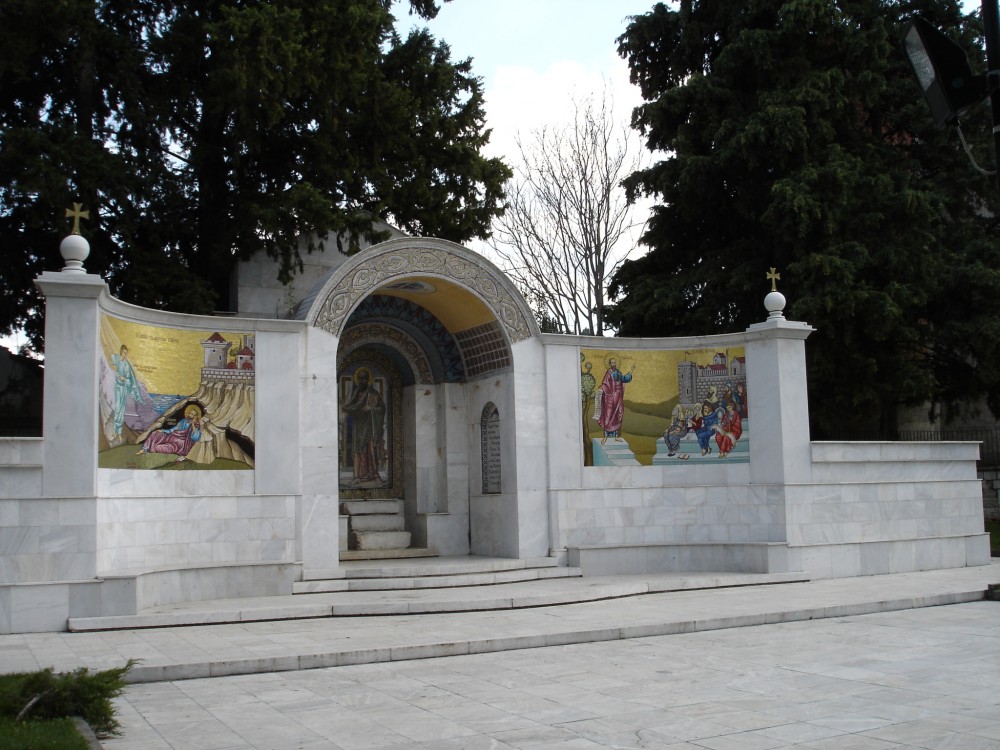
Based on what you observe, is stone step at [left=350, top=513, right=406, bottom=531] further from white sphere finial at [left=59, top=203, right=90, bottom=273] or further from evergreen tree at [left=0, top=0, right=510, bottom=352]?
white sphere finial at [left=59, top=203, right=90, bottom=273]

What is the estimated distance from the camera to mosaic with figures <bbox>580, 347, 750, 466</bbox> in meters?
18.0

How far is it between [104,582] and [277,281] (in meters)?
8.67

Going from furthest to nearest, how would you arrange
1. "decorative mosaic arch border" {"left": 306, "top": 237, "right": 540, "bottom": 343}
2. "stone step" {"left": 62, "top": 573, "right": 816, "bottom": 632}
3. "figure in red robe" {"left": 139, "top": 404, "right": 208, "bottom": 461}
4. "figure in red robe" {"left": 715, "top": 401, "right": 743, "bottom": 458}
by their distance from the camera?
"figure in red robe" {"left": 715, "top": 401, "right": 743, "bottom": 458}, "decorative mosaic arch border" {"left": 306, "top": 237, "right": 540, "bottom": 343}, "figure in red robe" {"left": 139, "top": 404, "right": 208, "bottom": 461}, "stone step" {"left": 62, "top": 573, "right": 816, "bottom": 632}

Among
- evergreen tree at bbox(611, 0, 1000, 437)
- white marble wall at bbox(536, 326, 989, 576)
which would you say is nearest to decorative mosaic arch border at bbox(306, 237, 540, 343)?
white marble wall at bbox(536, 326, 989, 576)

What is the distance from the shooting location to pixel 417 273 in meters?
16.9

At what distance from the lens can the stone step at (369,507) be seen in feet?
61.7

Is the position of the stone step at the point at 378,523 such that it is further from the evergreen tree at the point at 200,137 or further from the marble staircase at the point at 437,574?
the evergreen tree at the point at 200,137

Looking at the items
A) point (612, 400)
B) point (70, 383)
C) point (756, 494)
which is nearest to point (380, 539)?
point (612, 400)

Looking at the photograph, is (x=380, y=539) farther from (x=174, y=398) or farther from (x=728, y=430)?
(x=728, y=430)

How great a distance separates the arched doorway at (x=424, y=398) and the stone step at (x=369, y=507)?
4 centimetres

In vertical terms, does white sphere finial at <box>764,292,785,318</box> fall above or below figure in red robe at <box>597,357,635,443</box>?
above

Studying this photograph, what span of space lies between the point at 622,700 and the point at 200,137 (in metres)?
15.5

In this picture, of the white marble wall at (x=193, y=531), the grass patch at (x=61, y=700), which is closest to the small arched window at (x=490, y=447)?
the white marble wall at (x=193, y=531)

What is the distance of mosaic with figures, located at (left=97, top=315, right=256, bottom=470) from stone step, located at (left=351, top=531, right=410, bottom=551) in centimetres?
382
